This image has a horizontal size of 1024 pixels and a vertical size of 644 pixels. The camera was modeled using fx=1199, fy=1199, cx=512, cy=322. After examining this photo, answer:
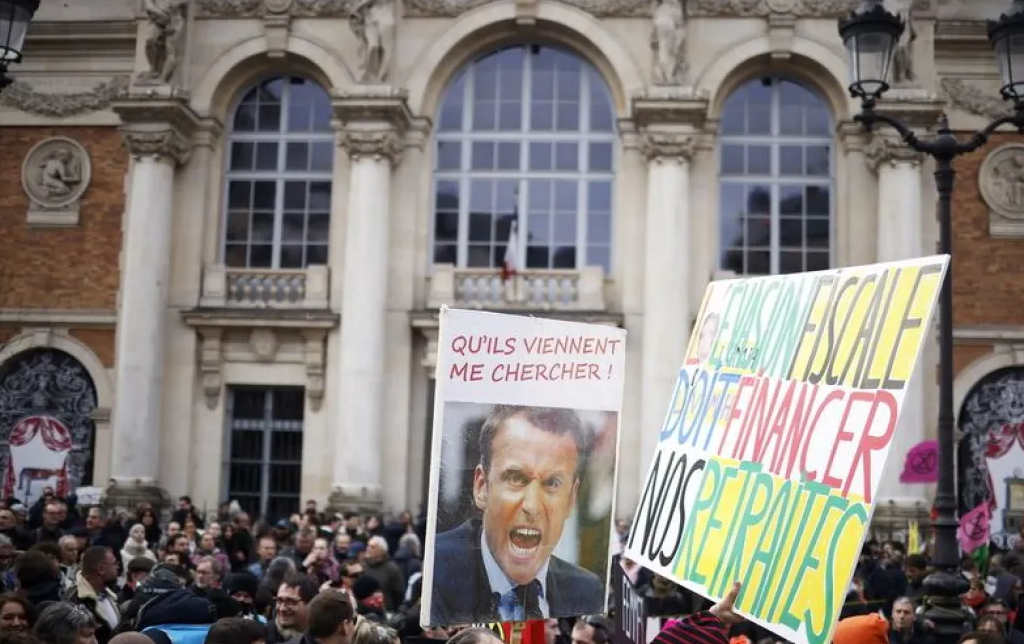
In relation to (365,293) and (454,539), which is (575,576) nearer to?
(454,539)

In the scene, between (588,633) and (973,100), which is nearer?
(588,633)

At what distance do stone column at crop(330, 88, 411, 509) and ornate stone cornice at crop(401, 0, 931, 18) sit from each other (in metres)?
2.32

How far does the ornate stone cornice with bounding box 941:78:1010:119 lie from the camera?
2056cm

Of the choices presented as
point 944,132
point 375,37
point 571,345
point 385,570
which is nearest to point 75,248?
point 375,37

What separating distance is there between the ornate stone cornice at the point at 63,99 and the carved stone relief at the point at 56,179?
1.73 feet

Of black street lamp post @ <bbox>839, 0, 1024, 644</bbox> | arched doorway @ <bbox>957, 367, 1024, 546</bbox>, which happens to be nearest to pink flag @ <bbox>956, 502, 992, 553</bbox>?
arched doorway @ <bbox>957, 367, 1024, 546</bbox>

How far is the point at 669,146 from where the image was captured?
19984mm

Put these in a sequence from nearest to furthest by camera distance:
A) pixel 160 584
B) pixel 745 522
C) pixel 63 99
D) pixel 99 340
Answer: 1. pixel 745 522
2. pixel 160 584
3. pixel 99 340
4. pixel 63 99

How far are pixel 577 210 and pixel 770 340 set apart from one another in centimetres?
1636

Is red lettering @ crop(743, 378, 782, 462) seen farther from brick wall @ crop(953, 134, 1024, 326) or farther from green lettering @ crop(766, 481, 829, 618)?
brick wall @ crop(953, 134, 1024, 326)

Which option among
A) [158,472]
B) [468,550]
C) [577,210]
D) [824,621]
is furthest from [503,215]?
[824,621]

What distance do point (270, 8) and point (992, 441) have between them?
1449 cm

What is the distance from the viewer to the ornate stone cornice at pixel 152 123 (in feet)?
67.4

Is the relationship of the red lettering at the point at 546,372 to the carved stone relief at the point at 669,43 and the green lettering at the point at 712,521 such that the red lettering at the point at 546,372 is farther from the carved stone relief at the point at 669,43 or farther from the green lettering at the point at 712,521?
the carved stone relief at the point at 669,43
